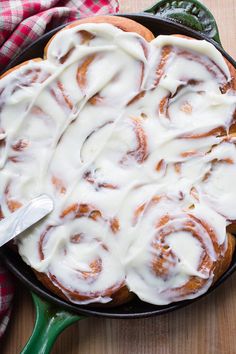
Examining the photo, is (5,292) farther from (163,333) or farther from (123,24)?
(123,24)

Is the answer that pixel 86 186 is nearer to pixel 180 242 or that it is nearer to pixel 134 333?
pixel 180 242

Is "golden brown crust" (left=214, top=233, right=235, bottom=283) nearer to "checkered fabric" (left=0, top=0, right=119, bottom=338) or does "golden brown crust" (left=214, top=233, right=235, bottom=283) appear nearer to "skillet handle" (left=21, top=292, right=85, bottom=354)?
"skillet handle" (left=21, top=292, right=85, bottom=354)

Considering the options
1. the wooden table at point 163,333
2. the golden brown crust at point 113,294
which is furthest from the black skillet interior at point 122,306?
the wooden table at point 163,333

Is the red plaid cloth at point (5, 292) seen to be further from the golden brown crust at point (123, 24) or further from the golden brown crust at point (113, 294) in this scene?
the golden brown crust at point (123, 24)

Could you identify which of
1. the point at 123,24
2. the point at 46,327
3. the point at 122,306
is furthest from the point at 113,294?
the point at 123,24

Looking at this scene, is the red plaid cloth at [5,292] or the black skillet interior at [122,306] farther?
the red plaid cloth at [5,292]

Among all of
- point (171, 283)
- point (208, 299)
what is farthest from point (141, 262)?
point (208, 299)
